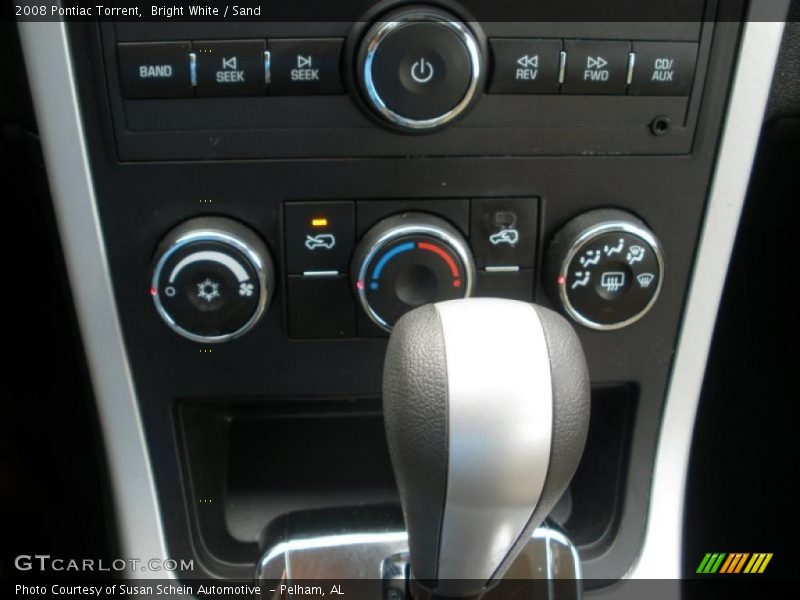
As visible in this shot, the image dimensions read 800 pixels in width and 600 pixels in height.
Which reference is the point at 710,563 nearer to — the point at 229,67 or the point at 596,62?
the point at 596,62

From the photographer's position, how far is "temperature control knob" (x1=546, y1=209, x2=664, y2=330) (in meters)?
0.56

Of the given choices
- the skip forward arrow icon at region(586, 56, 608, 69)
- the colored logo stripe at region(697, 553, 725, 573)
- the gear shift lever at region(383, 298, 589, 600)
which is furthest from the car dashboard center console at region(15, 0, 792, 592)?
the colored logo stripe at region(697, 553, 725, 573)

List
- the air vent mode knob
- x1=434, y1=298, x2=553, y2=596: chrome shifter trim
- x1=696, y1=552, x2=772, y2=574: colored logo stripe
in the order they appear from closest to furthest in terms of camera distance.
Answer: x1=434, y1=298, x2=553, y2=596: chrome shifter trim
the air vent mode knob
x1=696, y1=552, x2=772, y2=574: colored logo stripe

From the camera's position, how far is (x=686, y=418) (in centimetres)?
65

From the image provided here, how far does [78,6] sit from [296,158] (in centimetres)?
17

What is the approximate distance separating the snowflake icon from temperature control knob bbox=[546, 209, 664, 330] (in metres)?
0.24

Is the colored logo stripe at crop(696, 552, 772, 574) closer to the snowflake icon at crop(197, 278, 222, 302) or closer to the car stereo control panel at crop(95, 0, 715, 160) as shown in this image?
the car stereo control panel at crop(95, 0, 715, 160)

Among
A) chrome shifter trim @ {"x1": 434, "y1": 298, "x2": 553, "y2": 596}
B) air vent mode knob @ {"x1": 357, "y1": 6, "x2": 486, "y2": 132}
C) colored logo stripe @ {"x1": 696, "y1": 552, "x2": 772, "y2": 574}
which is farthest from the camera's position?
colored logo stripe @ {"x1": 696, "y1": 552, "x2": 772, "y2": 574}

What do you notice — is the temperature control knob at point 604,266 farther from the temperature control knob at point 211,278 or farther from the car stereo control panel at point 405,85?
the temperature control knob at point 211,278

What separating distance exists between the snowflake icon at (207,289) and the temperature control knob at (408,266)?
0.10 metres

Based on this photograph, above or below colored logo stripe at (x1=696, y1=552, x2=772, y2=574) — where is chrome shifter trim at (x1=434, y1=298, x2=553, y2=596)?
above

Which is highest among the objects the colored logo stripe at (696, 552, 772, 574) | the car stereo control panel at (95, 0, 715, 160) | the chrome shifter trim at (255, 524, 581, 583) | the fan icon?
the car stereo control panel at (95, 0, 715, 160)

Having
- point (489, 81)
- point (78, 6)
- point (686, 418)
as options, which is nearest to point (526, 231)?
point (489, 81)

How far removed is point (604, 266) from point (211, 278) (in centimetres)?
28
